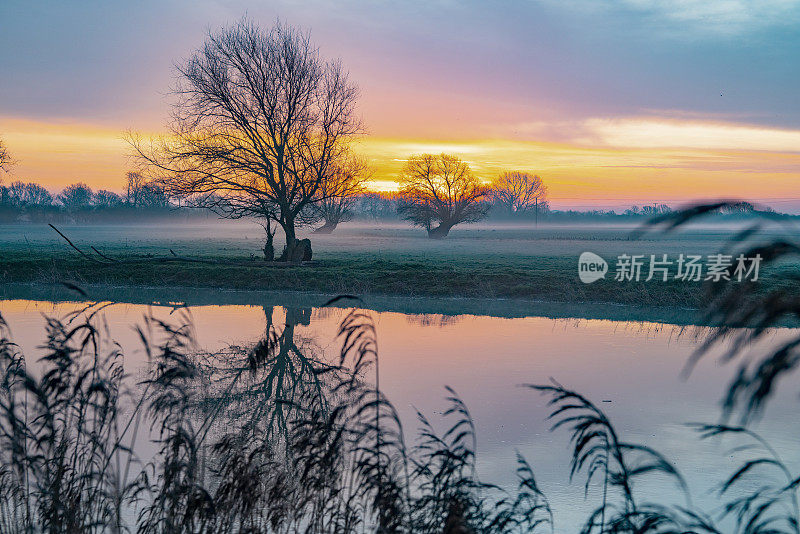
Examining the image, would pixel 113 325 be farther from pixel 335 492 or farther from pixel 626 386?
pixel 335 492

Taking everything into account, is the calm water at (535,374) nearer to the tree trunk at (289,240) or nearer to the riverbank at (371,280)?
the riverbank at (371,280)

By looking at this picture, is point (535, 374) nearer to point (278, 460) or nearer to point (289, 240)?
point (278, 460)

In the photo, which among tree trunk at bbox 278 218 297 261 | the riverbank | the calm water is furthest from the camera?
tree trunk at bbox 278 218 297 261

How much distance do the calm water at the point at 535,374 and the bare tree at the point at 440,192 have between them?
61070 millimetres

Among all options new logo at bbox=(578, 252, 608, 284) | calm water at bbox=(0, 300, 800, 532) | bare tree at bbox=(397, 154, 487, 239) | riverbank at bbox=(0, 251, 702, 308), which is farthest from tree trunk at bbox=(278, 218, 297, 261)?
bare tree at bbox=(397, 154, 487, 239)

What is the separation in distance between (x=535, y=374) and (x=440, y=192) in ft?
235

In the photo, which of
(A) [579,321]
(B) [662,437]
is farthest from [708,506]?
(A) [579,321]

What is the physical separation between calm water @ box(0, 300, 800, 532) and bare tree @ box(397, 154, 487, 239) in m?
61.1

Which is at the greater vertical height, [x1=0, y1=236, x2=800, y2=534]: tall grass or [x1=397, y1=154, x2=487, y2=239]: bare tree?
[x1=397, y1=154, x2=487, y2=239]: bare tree

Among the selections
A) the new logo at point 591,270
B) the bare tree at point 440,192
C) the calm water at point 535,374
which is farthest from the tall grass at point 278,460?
the bare tree at point 440,192

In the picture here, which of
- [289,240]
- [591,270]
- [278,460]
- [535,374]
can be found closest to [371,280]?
[289,240]

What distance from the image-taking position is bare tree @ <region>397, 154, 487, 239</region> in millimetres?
83625

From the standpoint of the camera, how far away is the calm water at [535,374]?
849cm

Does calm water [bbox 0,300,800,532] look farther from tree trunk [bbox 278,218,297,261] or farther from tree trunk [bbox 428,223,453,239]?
tree trunk [bbox 428,223,453,239]
